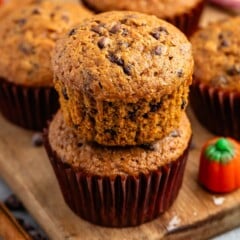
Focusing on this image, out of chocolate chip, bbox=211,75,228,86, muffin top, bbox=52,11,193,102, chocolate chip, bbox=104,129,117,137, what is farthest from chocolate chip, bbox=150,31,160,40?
chocolate chip, bbox=211,75,228,86

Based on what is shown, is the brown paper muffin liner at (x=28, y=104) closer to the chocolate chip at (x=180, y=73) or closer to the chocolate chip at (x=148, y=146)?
the chocolate chip at (x=148, y=146)

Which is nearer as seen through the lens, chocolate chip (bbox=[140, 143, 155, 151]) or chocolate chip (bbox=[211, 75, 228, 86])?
chocolate chip (bbox=[140, 143, 155, 151])

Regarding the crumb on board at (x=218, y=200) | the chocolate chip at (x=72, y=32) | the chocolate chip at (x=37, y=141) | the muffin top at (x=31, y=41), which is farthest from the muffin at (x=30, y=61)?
the crumb on board at (x=218, y=200)

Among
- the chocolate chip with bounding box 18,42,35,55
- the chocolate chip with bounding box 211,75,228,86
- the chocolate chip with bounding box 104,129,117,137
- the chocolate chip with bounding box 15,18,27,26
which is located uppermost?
the chocolate chip with bounding box 15,18,27,26

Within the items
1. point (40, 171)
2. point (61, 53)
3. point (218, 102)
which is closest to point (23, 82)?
point (40, 171)

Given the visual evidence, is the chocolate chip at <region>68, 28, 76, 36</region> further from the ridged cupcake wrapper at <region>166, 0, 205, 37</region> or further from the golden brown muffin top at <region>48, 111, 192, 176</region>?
the ridged cupcake wrapper at <region>166, 0, 205, 37</region>

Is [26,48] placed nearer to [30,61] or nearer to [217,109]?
[30,61]
